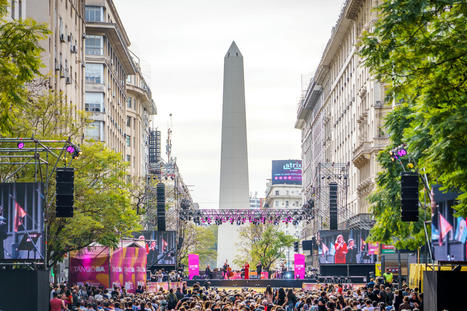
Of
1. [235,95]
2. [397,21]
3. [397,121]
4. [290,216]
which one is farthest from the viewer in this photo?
[235,95]

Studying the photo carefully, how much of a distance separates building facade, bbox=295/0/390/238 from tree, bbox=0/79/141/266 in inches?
587

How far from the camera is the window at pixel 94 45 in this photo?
8794 centimetres

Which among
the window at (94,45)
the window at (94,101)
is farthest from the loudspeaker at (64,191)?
the window at (94,45)

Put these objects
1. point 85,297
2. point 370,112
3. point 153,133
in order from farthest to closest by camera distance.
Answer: point 153,133, point 370,112, point 85,297

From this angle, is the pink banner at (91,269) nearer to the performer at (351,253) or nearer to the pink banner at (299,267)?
the performer at (351,253)

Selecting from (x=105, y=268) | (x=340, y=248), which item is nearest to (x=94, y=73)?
(x=340, y=248)

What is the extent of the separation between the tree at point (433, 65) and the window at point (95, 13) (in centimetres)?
7237

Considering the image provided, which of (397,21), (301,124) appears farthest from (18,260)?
(301,124)

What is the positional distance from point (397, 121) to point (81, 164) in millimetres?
15804

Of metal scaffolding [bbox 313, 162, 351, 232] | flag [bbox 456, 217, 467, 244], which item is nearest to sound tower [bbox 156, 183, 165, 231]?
metal scaffolding [bbox 313, 162, 351, 232]

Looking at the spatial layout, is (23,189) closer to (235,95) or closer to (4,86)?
(4,86)

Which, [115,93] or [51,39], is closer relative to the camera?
[51,39]

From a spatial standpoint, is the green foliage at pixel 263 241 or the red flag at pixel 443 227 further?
the green foliage at pixel 263 241

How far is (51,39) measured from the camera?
58500mm
